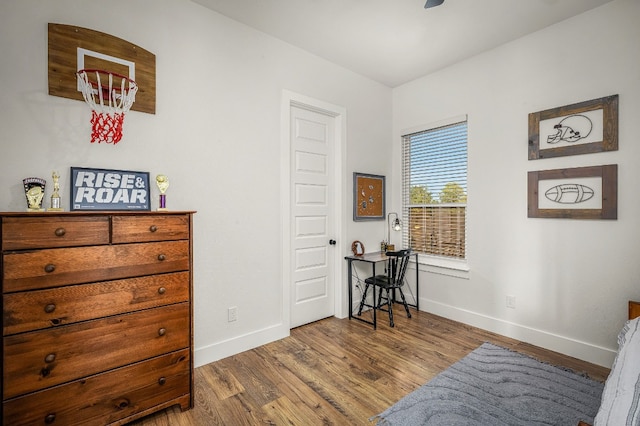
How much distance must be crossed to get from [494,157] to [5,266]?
12.6 ft

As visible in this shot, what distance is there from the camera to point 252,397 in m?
2.04

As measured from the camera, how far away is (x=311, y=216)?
334 cm

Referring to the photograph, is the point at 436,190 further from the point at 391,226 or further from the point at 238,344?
the point at 238,344

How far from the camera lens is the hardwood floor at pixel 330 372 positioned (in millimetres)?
1875

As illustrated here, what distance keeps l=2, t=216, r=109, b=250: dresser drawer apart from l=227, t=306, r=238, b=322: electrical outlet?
1268mm

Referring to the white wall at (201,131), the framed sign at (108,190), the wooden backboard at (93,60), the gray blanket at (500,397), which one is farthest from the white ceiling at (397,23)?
the gray blanket at (500,397)

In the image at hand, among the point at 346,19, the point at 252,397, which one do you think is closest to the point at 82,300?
the point at 252,397

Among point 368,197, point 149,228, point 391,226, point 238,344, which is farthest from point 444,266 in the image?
point 149,228

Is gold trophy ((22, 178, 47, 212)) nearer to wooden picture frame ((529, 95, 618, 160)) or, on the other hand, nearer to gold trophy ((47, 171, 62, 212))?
gold trophy ((47, 171, 62, 212))

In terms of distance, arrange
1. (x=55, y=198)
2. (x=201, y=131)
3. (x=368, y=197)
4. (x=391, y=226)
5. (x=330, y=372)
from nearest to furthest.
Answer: (x=55, y=198) < (x=330, y=372) < (x=201, y=131) < (x=368, y=197) < (x=391, y=226)

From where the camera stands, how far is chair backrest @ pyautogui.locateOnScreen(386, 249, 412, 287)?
3.13 m

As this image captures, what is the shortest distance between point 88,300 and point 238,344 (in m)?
1.38

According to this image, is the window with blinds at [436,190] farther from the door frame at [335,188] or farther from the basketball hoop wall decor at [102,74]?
the basketball hoop wall decor at [102,74]

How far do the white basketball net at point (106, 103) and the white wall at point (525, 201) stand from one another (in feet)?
10.5
